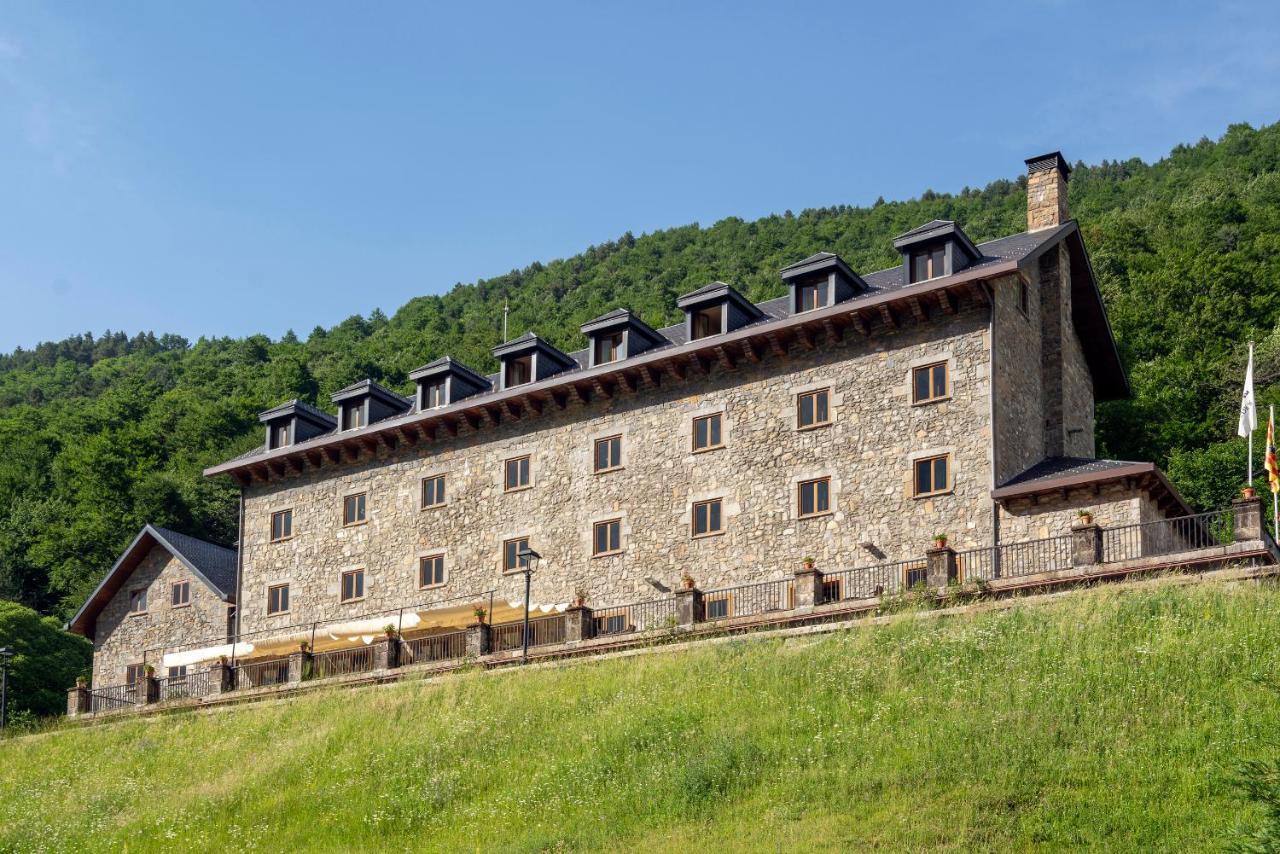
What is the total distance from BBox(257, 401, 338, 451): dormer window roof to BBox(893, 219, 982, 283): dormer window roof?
65.9 ft

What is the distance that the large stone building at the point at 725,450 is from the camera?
123 feet

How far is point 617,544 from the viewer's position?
4212 cm

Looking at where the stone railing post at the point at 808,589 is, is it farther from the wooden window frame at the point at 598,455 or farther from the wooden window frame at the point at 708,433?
the wooden window frame at the point at 598,455

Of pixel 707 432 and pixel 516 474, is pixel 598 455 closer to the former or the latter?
pixel 516 474

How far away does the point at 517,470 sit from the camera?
44.8 m

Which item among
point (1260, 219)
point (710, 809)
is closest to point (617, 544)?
point (710, 809)

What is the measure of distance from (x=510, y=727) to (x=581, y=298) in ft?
234

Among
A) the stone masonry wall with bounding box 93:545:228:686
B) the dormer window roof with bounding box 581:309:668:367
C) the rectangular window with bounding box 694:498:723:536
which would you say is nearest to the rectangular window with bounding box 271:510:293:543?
the stone masonry wall with bounding box 93:545:228:686

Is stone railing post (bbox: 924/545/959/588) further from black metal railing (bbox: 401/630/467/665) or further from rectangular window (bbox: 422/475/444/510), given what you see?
rectangular window (bbox: 422/475/444/510)

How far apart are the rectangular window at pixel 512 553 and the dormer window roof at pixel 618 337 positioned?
16.8ft

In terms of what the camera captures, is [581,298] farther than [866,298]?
Yes

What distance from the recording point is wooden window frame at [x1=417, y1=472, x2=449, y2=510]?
1809 inches

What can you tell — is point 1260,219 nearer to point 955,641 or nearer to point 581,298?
point 581,298

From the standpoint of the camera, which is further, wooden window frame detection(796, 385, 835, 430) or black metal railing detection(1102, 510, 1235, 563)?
wooden window frame detection(796, 385, 835, 430)
